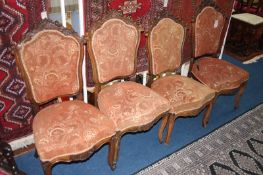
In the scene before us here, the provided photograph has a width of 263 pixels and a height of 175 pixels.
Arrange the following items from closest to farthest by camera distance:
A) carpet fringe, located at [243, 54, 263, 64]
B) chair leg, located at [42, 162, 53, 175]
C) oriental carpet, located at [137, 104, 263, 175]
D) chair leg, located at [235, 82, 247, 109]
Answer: chair leg, located at [42, 162, 53, 175]
oriental carpet, located at [137, 104, 263, 175]
chair leg, located at [235, 82, 247, 109]
carpet fringe, located at [243, 54, 263, 64]

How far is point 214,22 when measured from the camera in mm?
3217

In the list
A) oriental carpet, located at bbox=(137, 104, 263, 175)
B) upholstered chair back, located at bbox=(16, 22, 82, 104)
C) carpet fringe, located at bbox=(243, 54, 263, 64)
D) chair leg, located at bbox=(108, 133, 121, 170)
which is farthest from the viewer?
carpet fringe, located at bbox=(243, 54, 263, 64)

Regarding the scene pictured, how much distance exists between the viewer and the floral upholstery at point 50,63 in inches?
84.2

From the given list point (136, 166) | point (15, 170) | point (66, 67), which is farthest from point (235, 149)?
point (15, 170)

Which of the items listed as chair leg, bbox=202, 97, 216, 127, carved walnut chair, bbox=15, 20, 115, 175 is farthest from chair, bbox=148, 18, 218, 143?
carved walnut chair, bbox=15, 20, 115, 175

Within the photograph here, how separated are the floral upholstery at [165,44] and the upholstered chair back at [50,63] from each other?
815 mm

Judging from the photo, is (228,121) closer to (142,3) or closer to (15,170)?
(142,3)

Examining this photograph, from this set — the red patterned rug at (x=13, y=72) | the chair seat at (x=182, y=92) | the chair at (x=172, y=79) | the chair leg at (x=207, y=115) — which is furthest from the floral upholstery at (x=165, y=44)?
the red patterned rug at (x=13, y=72)

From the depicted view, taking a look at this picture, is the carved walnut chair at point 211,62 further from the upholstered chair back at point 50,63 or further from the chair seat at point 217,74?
the upholstered chair back at point 50,63

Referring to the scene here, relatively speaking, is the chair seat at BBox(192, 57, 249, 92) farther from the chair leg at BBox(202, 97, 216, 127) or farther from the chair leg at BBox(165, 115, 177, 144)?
the chair leg at BBox(165, 115, 177, 144)

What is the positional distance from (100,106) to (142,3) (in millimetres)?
1221

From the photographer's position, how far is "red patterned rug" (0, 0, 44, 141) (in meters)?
2.15

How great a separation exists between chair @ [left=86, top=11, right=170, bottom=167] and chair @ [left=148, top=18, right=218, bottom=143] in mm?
167

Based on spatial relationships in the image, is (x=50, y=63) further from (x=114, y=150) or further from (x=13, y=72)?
(x=114, y=150)
